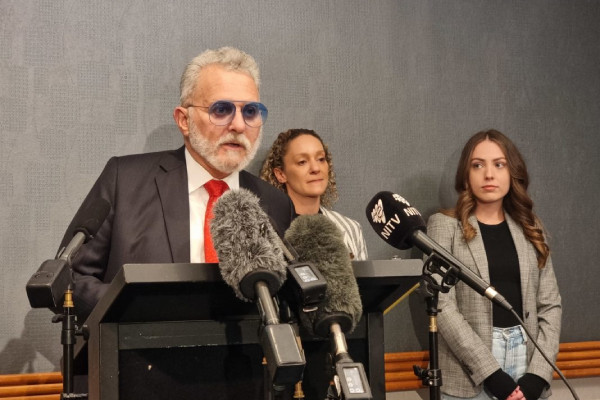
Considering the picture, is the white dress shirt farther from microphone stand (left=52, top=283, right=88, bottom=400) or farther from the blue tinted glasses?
microphone stand (left=52, top=283, right=88, bottom=400)

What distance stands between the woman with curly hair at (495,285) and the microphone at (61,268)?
2.25 metres

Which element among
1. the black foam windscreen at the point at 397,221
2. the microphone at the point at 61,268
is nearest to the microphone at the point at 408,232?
the black foam windscreen at the point at 397,221

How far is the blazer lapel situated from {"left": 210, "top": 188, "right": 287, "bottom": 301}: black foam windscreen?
241 cm

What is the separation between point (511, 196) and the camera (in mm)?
4020

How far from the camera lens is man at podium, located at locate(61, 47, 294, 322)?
2229mm

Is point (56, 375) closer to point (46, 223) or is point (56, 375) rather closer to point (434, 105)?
point (46, 223)

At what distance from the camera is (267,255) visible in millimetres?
1435

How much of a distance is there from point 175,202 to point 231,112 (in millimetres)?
352

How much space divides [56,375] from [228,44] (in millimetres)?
1852

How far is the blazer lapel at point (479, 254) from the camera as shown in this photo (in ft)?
12.3

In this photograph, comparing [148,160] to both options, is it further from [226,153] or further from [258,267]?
[258,267]

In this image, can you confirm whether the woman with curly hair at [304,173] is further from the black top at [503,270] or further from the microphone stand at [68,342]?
the microphone stand at [68,342]

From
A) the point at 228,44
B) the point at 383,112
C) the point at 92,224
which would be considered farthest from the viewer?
the point at 383,112

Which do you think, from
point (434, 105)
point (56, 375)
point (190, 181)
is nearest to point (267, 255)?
point (190, 181)
